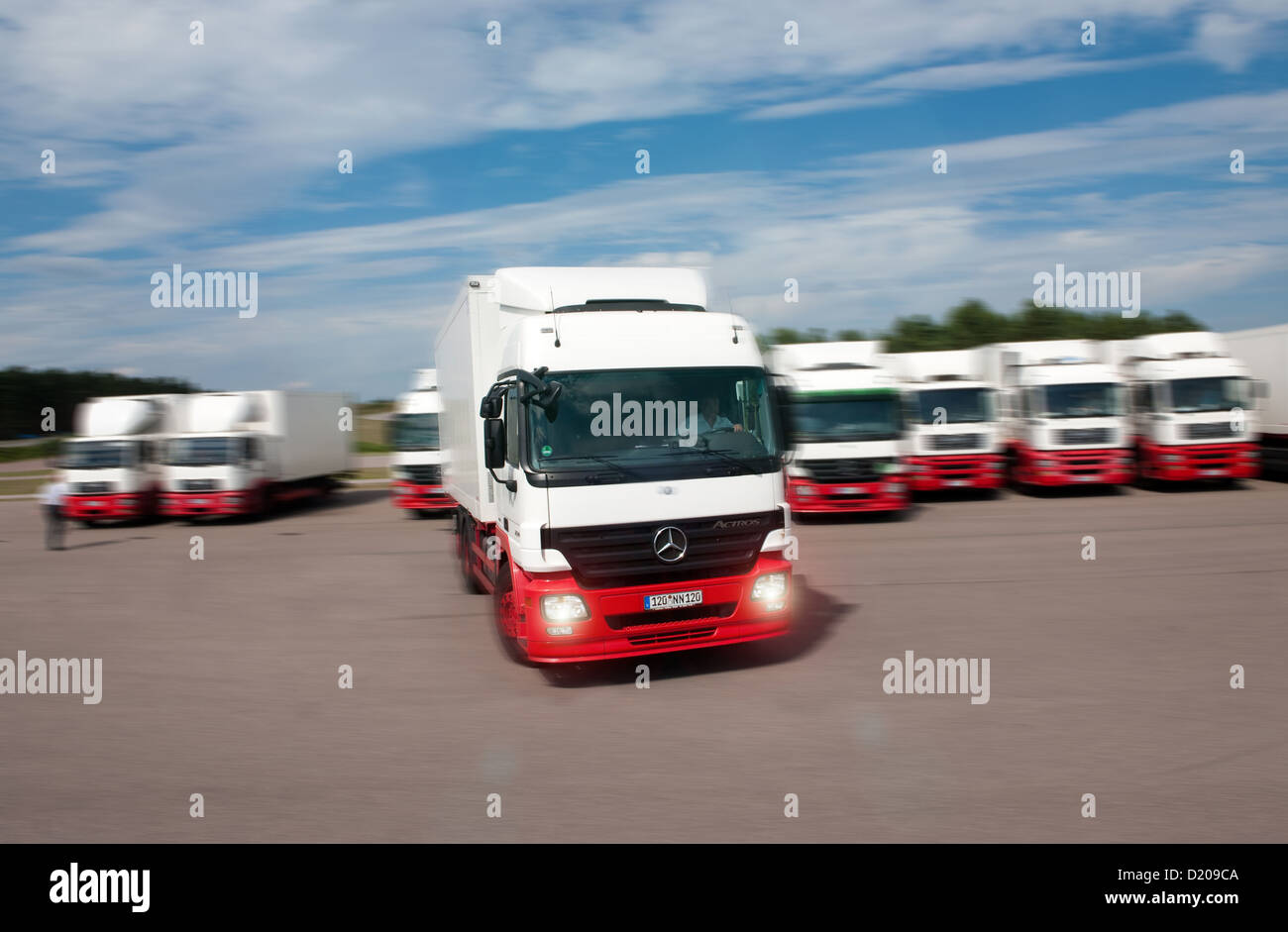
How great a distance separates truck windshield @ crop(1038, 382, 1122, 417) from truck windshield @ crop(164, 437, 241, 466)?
17.3 meters

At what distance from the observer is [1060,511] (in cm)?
1783

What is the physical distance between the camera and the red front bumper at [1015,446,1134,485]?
63.9 feet

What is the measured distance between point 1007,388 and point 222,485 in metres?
17.4

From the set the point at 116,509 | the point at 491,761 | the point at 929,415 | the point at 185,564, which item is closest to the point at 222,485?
the point at 116,509

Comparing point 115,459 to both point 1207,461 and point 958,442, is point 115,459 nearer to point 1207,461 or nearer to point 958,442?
point 958,442

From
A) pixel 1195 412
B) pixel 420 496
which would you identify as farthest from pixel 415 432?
pixel 1195 412

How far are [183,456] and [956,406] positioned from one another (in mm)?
16797

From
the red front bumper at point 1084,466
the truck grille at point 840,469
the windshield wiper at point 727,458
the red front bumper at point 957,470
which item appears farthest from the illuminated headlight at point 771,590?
the red front bumper at point 1084,466

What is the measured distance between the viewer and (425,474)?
20.1 metres

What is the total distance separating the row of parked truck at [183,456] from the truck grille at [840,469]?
12.0m

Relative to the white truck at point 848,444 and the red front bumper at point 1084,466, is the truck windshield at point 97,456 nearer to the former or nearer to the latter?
the white truck at point 848,444

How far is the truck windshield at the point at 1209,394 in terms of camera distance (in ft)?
63.6

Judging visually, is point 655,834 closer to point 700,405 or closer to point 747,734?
point 747,734
